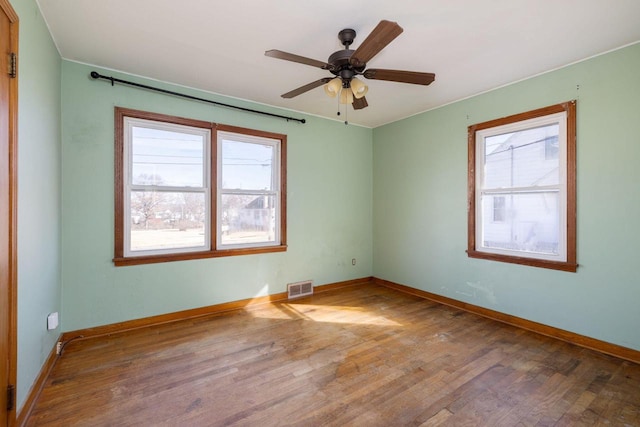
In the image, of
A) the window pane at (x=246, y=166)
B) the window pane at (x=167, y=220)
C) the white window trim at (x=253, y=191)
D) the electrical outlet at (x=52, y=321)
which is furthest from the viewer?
the window pane at (x=246, y=166)

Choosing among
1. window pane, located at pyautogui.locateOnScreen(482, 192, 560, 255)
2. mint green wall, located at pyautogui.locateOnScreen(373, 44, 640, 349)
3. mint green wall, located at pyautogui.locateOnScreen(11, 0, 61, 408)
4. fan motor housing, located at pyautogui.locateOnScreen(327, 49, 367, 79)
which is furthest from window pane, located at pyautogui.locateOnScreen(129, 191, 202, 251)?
window pane, located at pyautogui.locateOnScreen(482, 192, 560, 255)

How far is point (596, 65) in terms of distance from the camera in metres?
2.71

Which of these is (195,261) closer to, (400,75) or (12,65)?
(12,65)

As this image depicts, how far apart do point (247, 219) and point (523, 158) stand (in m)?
3.43

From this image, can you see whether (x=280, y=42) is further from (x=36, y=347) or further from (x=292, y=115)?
(x=36, y=347)

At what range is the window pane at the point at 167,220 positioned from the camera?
320 cm

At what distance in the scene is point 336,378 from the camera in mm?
2258

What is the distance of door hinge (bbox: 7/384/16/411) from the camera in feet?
5.27

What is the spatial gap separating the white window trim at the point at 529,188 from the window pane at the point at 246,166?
8.98ft

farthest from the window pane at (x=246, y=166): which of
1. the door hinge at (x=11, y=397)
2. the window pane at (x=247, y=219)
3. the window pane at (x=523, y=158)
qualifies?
the window pane at (x=523, y=158)

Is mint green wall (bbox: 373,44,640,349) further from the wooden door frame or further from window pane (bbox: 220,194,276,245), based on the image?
the wooden door frame

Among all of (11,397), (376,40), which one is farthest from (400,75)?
(11,397)

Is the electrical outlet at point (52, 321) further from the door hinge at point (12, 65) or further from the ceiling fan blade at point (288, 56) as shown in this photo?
the ceiling fan blade at point (288, 56)

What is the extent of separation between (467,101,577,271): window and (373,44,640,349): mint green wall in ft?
0.29
